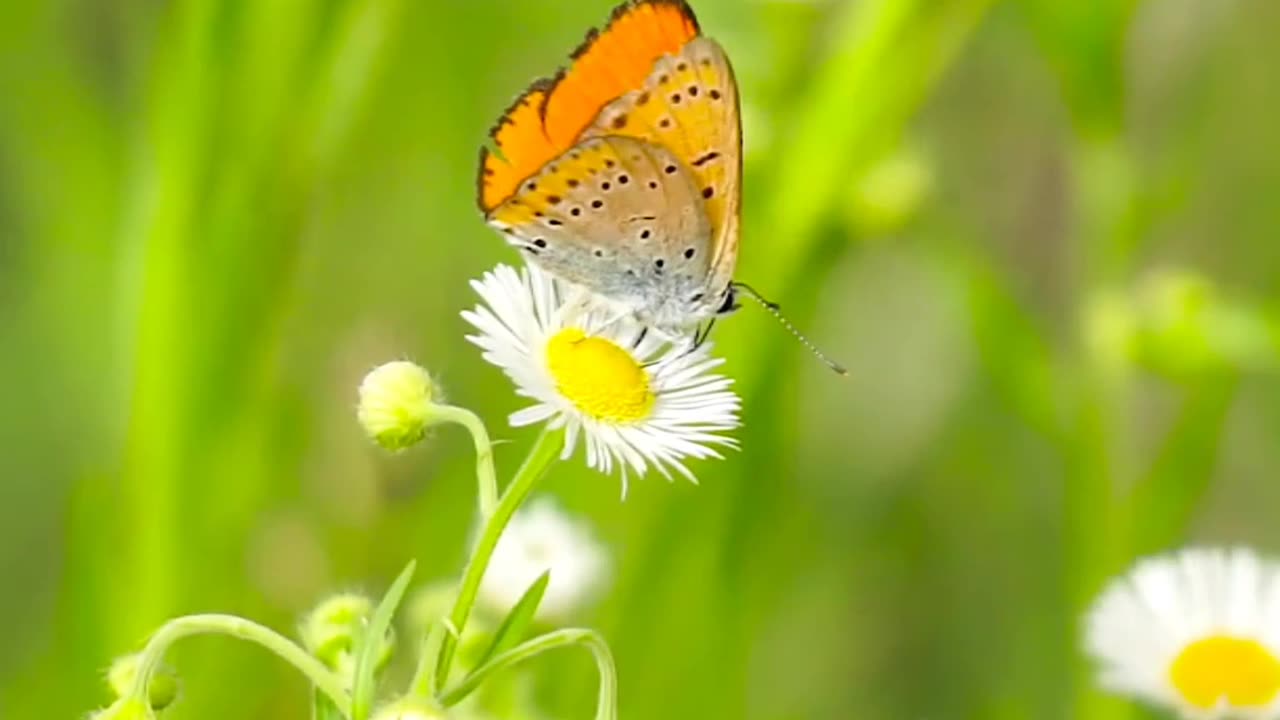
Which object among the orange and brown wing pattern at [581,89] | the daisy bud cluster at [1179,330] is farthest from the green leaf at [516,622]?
the daisy bud cluster at [1179,330]

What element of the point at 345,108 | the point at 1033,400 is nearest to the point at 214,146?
the point at 345,108

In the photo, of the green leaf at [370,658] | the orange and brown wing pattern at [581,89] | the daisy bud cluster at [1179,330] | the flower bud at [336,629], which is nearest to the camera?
the green leaf at [370,658]

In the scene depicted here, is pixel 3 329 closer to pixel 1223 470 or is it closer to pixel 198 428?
pixel 198 428

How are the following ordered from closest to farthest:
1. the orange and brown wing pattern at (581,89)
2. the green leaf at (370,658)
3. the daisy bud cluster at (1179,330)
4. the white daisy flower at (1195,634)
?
the green leaf at (370,658) < the orange and brown wing pattern at (581,89) < the white daisy flower at (1195,634) < the daisy bud cluster at (1179,330)

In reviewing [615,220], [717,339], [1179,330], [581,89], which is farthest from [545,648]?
[1179,330]

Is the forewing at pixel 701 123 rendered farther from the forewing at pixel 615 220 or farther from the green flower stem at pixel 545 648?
the green flower stem at pixel 545 648

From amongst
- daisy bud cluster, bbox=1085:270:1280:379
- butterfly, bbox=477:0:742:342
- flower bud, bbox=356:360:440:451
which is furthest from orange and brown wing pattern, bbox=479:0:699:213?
daisy bud cluster, bbox=1085:270:1280:379

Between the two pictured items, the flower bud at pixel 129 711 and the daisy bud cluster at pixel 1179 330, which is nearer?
the flower bud at pixel 129 711
